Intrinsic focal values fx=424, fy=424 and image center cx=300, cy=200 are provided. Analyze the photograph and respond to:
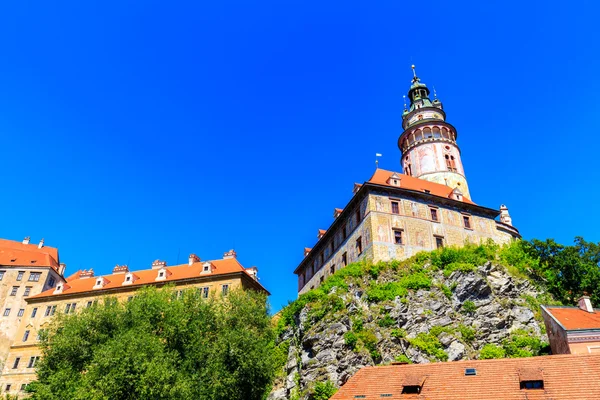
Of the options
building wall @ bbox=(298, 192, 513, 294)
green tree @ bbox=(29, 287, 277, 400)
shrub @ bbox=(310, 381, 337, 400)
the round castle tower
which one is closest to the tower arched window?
the round castle tower

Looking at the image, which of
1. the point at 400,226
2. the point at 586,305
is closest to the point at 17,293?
the point at 400,226

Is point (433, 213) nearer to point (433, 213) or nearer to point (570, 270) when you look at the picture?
point (433, 213)

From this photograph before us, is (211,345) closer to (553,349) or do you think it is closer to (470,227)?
(553,349)

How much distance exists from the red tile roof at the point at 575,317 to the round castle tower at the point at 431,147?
27133 mm

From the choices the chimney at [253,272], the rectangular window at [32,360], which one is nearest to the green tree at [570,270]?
the chimney at [253,272]

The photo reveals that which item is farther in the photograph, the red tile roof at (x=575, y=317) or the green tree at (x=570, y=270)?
the green tree at (x=570, y=270)

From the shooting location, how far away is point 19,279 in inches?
2389

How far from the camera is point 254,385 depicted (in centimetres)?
3222

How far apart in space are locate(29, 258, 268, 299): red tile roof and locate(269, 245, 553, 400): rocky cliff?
16.0 m

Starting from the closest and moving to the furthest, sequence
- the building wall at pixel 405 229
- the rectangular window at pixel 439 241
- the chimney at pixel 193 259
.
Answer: the building wall at pixel 405 229 → the rectangular window at pixel 439 241 → the chimney at pixel 193 259

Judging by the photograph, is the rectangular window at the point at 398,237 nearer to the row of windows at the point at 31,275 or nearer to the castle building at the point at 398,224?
the castle building at the point at 398,224

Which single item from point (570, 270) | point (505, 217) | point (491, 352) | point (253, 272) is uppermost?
point (505, 217)

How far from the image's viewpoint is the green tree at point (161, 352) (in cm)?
2756

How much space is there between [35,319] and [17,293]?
250 inches
